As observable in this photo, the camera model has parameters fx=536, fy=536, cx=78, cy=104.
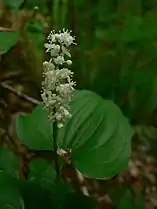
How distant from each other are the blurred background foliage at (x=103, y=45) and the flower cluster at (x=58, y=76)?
63 centimetres

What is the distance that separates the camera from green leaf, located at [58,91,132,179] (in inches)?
40.0

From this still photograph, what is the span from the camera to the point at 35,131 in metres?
1.08

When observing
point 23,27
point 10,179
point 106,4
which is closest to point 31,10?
point 23,27

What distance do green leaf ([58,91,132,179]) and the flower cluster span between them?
154 millimetres

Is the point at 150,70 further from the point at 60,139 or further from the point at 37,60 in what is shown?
the point at 60,139

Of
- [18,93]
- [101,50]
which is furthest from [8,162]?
[101,50]

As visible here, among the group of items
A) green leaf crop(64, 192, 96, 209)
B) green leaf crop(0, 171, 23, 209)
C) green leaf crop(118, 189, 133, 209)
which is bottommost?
green leaf crop(118, 189, 133, 209)

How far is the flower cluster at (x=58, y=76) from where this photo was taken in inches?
34.3

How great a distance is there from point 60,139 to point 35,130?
54 mm

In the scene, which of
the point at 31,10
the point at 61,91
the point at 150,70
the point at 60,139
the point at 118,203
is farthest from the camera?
the point at 31,10

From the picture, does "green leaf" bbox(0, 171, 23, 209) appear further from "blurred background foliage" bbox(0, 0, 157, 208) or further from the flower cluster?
"blurred background foliage" bbox(0, 0, 157, 208)

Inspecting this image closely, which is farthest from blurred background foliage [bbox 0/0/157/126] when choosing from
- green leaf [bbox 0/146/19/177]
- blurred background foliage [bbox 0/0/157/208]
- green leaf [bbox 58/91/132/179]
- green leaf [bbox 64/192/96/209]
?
green leaf [bbox 64/192/96/209]

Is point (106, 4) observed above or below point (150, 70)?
above

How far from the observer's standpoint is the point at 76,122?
1128 millimetres
